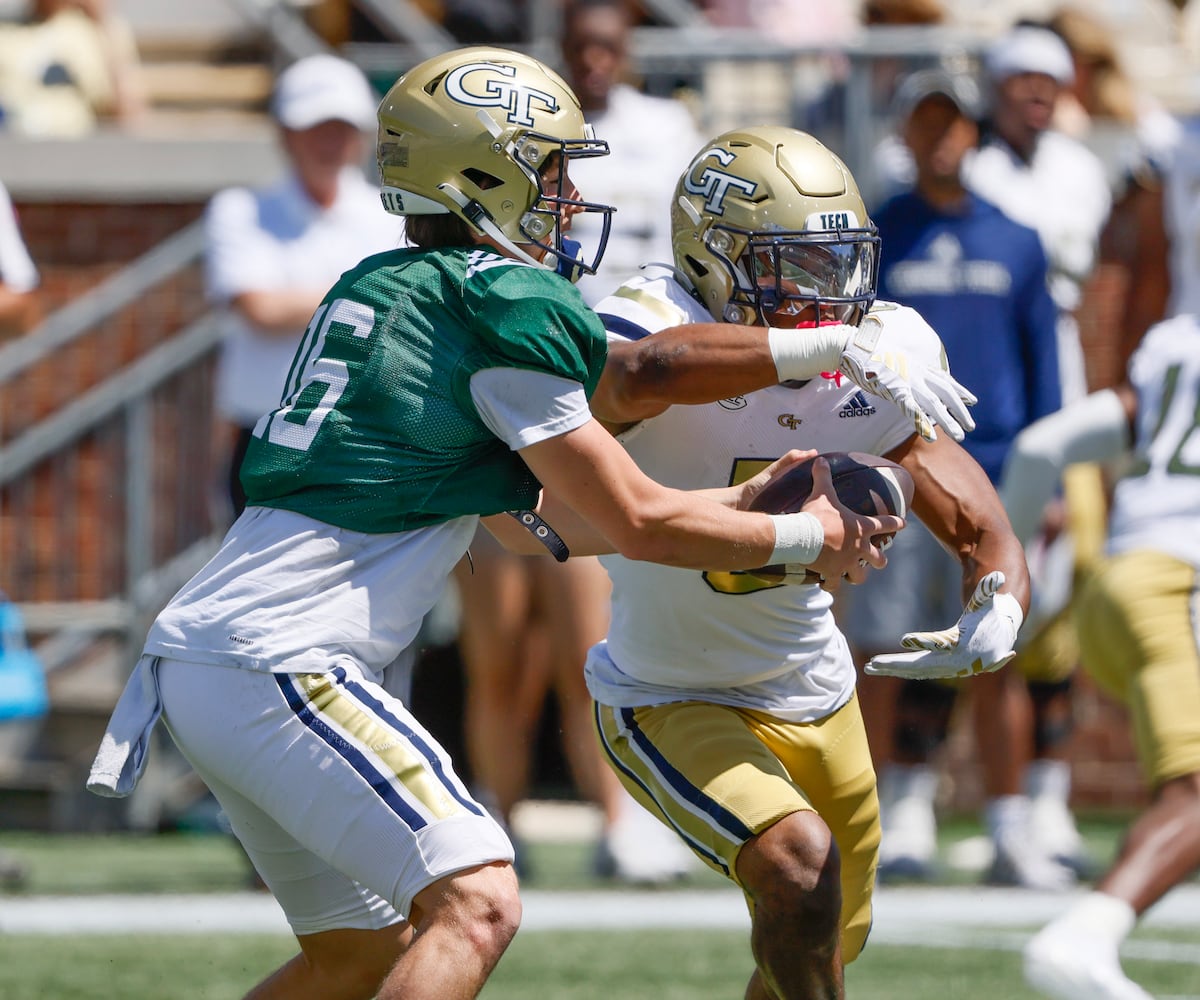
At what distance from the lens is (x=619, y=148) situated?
7391 mm

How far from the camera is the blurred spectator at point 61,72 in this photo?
31.5ft

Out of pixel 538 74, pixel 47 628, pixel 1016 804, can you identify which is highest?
pixel 538 74

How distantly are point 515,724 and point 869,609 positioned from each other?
4.31 feet

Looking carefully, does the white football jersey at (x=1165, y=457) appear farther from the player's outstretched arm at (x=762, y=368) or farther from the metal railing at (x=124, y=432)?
the metal railing at (x=124, y=432)

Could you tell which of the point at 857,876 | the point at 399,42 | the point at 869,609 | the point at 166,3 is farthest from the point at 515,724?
the point at 166,3

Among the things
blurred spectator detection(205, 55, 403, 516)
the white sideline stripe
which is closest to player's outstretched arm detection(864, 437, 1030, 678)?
the white sideline stripe

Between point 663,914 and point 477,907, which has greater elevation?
point 477,907

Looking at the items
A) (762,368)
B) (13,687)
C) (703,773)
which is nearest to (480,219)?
(762,368)

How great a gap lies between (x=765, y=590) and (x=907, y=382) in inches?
24.7

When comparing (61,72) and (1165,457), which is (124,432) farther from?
(1165,457)

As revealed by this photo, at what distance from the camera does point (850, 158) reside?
8.59 meters

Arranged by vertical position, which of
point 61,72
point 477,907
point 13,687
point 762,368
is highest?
point 762,368

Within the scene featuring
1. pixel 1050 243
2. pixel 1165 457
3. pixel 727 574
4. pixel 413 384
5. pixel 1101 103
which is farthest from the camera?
pixel 1101 103

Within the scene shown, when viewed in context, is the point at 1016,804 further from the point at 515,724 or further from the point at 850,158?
the point at 850,158
